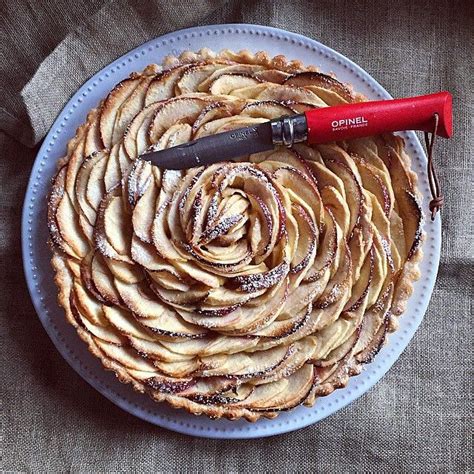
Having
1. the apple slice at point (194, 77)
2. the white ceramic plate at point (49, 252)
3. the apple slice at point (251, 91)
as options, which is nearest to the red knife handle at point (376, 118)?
the apple slice at point (251, 91)

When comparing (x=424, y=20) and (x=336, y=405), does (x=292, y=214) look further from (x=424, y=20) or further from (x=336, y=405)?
(x=424, y=20)

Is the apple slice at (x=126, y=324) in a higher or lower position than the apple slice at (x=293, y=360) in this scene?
higher

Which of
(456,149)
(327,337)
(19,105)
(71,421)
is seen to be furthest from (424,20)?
(71,421)

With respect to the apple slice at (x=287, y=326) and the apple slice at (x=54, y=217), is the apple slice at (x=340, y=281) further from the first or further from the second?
the apple slice at (x=54, y=217)

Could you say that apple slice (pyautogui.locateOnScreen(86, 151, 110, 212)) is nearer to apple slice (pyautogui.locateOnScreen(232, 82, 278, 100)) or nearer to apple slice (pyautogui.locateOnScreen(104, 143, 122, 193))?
apple slice (pyautogui.locateOnScreen(104, 143, 122, 193))

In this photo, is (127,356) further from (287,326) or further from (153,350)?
(287,326)

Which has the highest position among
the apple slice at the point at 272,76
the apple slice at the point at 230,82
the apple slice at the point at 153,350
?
the apple slice at the point at 272,76

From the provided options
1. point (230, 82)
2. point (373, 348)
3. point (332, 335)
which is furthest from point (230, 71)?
point (373, 348)

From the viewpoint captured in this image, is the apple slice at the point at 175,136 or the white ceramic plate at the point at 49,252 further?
the white ceramic plate at the point at 49,252

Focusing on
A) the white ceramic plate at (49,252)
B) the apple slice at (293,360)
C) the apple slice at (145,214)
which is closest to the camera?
the apple slice at (145,214)
